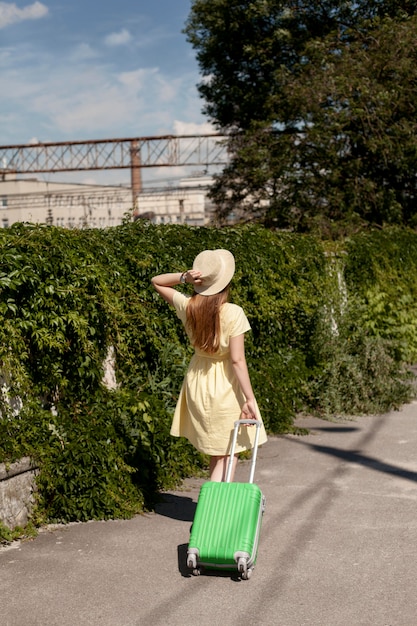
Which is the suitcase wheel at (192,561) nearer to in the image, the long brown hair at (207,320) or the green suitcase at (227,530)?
the green suitcase at (227,530)

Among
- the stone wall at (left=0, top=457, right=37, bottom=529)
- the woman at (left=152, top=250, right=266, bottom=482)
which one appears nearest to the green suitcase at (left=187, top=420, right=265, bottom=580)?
the woman at (left=152, top=250, right=266, bottom=482)

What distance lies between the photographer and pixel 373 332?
37.7ft

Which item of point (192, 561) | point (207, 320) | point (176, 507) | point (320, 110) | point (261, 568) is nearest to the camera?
point (192, 561)

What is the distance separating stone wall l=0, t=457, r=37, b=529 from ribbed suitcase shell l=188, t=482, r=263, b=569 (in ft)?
4.55

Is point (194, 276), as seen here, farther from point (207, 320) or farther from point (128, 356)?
point (128, 356)

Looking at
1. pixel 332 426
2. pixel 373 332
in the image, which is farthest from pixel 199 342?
pixel 373 332

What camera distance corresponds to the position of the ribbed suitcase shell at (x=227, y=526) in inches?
179

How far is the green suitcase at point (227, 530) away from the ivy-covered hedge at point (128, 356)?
1.19 metres

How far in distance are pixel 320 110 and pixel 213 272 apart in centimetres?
1635

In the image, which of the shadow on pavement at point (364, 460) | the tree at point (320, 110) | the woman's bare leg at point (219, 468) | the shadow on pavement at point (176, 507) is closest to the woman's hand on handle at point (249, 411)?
the woman's bare leg at point (219, 468)

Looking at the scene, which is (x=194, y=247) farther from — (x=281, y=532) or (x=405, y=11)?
(x=405, y=11)

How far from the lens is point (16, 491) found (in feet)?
17.6

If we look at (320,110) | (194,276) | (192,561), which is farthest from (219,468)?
(320,110)

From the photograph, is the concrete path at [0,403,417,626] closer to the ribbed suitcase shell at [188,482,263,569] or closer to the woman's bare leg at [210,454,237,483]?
the ribbed suitcase shell at [188,482,263,569]
